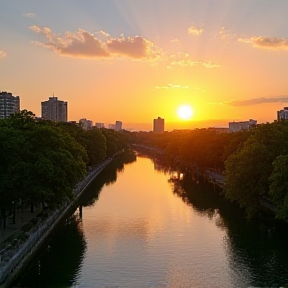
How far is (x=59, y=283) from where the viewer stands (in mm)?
26734

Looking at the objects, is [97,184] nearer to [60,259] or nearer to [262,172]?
[262,172]

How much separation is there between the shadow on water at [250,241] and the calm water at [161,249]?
63mm

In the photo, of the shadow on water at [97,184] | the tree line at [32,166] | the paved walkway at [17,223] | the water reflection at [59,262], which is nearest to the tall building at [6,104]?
the shadow on water at [97,184]

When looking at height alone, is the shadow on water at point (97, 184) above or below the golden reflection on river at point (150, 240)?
above

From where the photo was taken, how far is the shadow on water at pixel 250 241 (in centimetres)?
2842

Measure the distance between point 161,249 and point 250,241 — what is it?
8033 mm

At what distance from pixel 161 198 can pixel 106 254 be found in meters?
27.4

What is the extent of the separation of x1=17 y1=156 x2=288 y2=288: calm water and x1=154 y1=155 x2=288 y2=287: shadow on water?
6 centimetres

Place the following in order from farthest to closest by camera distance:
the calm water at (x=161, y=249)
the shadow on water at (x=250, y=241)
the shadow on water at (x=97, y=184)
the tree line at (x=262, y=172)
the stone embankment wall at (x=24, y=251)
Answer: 1. the shadow on water at (x=97, y=184)
2. the tree line at (x=262, y=172)
3. the shadow on water at (x=250, y=241)
4. the calm water at (x=161, y=249)
5. the stone embankment wall at (x=24, y=251)

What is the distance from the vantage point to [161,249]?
110 feet

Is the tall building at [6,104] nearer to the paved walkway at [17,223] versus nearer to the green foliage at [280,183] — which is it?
the paved walkway at [17,223]

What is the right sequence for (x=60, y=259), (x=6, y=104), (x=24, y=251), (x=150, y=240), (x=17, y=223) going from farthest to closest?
(x=6, y=104), (x=17, y=223), (x=150, y=240), (x=60, y=259), (x=24, y=251)

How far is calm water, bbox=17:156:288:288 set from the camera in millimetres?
27375

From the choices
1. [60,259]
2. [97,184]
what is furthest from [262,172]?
[97,184]
